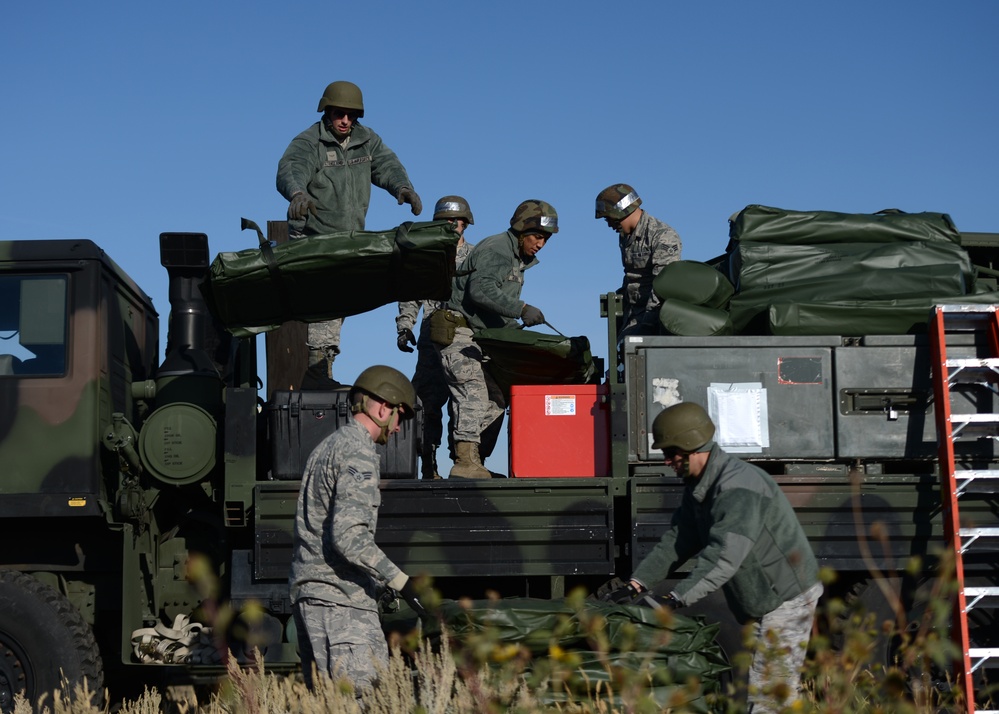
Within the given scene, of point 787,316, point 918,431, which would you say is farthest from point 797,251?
point 918,431

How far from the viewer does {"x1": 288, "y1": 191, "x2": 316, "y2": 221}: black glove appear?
753 centimetres

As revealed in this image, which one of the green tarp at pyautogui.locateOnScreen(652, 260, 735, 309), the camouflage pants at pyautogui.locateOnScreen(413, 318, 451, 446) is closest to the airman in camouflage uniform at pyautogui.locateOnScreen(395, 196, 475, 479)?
the camouflage pants at pyautogui.locateOnScreen(413, 318, 451, 446)

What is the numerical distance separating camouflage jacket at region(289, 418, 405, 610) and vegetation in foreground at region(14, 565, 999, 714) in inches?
16.5

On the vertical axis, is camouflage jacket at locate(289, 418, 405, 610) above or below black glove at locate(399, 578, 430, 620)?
above

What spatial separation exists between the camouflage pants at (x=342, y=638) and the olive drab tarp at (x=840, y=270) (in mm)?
3087

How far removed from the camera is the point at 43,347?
7.02 meters

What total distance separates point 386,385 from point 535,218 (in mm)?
3185

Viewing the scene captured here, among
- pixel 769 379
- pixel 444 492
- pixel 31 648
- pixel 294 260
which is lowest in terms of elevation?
pixel 31 648

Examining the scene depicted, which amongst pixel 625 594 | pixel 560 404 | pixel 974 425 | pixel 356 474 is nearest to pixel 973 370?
pixel 974 425

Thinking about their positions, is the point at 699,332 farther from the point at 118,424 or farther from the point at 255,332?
the point at 118,424

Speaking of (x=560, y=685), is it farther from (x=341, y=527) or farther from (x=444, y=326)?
(x=444, y=326)

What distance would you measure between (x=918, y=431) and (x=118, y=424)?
455 cm

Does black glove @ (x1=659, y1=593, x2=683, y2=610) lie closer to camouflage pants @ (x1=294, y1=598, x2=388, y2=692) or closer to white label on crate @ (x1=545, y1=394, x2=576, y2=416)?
camouflage pants @ (x1=294, y1=598, x2=388, y2=692)

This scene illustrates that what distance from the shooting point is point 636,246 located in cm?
830
